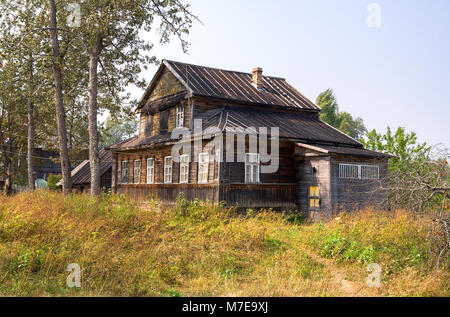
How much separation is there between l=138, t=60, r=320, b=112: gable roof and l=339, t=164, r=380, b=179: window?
20.1 feet

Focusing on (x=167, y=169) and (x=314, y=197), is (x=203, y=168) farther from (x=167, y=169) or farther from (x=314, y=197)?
(x=314, y=197)

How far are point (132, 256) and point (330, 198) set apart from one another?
10288 millimetres

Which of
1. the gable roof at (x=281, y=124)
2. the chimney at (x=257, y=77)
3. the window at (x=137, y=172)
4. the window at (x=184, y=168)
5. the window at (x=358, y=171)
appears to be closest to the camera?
the window at (x=358, y=171)

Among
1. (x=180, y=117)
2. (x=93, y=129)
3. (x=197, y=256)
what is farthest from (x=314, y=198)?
(x=93, y=129)

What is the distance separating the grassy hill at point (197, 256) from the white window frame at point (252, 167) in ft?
15.0

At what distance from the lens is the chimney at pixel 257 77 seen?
2322 cm

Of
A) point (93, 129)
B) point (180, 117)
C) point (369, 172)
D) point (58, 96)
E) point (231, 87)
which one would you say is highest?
point (231, 87)

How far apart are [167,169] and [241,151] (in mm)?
5264

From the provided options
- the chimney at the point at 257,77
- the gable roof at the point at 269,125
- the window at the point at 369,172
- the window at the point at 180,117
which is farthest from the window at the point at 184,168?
the window at the point at 369,172

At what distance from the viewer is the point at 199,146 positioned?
58.4 ft

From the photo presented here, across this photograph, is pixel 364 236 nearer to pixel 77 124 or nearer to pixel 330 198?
pixel 330 198

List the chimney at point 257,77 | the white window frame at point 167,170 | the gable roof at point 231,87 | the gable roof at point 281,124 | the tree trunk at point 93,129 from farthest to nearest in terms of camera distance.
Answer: the chimney at point 257,77, the gable roof at point 231,87, the white window frame at point 167,170, the tree trunk at point 93,129, the gable roof at point 281,124

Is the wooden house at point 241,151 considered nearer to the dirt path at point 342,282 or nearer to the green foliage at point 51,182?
the dirt path at point 342,282

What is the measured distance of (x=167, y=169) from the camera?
20391mm
